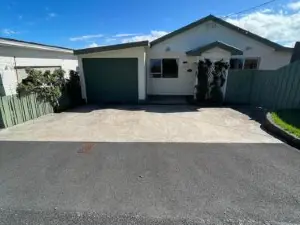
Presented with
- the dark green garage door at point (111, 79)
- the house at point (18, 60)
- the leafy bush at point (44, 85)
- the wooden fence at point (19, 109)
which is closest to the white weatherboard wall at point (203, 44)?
the dark green garage door at point (111, 79)

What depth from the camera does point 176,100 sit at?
1071 cm

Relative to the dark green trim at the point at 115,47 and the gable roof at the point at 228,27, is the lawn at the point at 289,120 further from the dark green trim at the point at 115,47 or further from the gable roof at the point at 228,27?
the dark green trim at the point at 115,47

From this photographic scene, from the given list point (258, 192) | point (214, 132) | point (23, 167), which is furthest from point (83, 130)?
point (258, 192)

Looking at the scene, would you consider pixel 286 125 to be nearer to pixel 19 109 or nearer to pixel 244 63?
pixel 244 63

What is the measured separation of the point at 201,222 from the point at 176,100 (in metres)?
8.60

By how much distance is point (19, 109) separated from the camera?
680 centimetres

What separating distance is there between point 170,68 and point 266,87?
516 cm

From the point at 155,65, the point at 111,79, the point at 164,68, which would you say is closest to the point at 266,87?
the point at 164,68

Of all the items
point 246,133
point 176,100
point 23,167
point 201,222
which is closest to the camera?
point 201,222

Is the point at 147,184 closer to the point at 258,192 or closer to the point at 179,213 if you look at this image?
the point at 179,213

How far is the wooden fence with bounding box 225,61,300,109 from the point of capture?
7193mm

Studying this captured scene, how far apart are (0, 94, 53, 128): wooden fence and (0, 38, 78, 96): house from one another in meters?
0.46

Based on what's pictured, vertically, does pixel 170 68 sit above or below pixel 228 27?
below

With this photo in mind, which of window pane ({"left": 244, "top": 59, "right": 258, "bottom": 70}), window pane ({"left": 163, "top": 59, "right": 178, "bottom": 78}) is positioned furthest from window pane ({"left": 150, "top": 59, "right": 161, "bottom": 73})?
window pane ({"left": 244, "top": 59, "right": 258, "bottom": 70})
